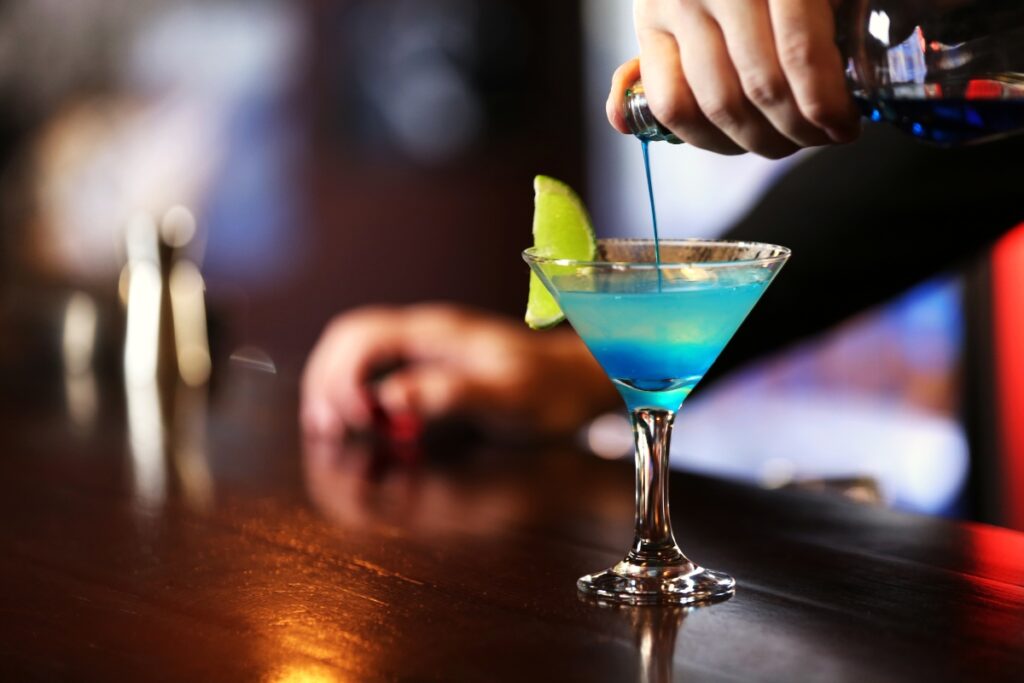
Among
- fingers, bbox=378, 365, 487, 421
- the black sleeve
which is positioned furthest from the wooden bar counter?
the black sleeve

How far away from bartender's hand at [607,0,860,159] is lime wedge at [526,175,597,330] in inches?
5.9

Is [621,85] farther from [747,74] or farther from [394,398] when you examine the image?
[394,398]

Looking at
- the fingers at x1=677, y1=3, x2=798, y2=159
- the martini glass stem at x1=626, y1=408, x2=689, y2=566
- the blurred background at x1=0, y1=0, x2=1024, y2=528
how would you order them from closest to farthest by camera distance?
the fingers at x1=677, y1=3, x2=798, y2=159 < the martini glass stem at x1=626, y1=408, x2=689, y2=566 < the blurred background at x1=0, y1=0, x2=1024, y2=528

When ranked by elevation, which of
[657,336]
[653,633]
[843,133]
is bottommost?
[653,633]

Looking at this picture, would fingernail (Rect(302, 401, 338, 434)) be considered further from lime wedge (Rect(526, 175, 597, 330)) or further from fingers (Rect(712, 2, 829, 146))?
fingers (Rect(712, 2, 829, 146))

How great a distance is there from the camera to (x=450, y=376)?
65.1 inches

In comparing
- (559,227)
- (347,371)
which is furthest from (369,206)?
(559,227)

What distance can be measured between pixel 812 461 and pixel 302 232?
2.52m

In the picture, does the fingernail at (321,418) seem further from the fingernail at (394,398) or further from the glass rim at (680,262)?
the glass rim at (680,262)

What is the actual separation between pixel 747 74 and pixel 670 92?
0.18 feet

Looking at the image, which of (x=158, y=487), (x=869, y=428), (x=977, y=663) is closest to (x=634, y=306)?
(x=977, y=663)

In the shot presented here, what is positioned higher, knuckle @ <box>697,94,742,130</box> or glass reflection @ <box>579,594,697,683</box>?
knuckle @ <box>697,94,742,130</box>

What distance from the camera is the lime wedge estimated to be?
1.00 meters

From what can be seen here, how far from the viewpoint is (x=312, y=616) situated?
0.83 m
